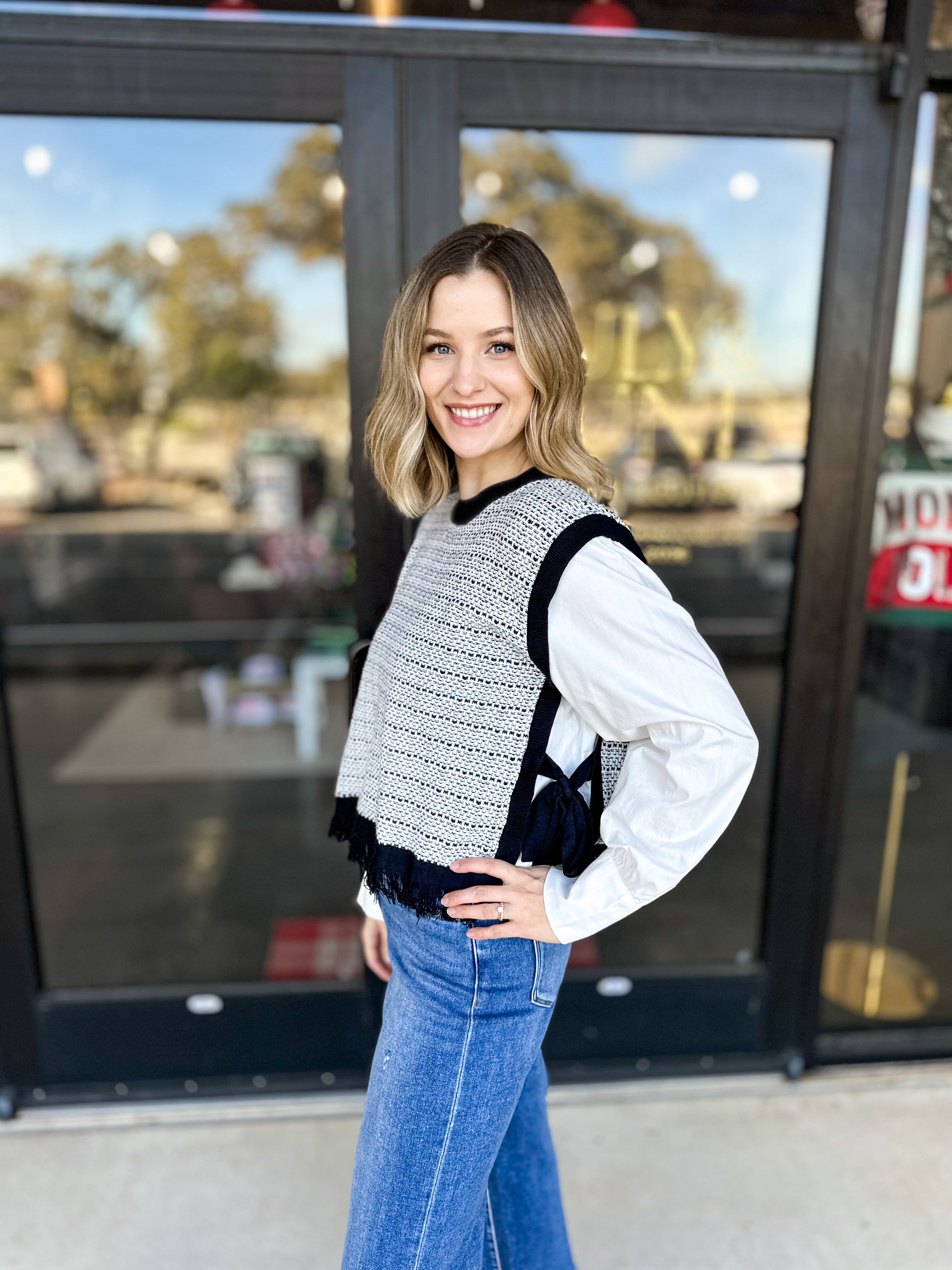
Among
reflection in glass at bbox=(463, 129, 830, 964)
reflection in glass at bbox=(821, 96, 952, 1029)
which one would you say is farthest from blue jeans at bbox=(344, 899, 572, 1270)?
reflection in glass at bbox=(463, 129, 830, 964)

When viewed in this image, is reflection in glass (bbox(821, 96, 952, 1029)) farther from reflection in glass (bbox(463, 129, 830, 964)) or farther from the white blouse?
the white blouse

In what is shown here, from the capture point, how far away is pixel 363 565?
68.5 inches

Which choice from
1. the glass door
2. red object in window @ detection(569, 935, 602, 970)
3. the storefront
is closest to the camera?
the storefront

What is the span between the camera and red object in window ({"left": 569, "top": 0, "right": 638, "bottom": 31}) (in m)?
1.60

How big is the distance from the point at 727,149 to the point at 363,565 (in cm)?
Result: 506

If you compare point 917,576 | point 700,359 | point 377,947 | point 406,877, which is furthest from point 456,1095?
point 700,359

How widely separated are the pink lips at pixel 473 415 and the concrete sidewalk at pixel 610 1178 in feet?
4.96

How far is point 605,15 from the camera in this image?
63.3 inches

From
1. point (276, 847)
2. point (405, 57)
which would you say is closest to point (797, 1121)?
point (276, 847)

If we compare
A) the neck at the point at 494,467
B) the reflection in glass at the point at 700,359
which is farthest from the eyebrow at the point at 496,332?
the reflection in glass at the point at 700,359

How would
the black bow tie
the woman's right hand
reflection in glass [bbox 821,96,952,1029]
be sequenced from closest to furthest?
the black bow tie → the woman's right hand → reflection in glass [bbox 821,96,952,1029]

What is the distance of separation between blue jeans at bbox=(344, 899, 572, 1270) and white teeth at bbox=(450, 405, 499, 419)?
2.00 feet

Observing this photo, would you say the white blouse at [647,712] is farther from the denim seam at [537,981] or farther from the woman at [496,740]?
the denim seam at [537,981]

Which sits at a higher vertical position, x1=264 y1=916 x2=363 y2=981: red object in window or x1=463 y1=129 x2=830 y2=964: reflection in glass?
x1=463 y1=129 x2=830 y2=964: reflection in glass
